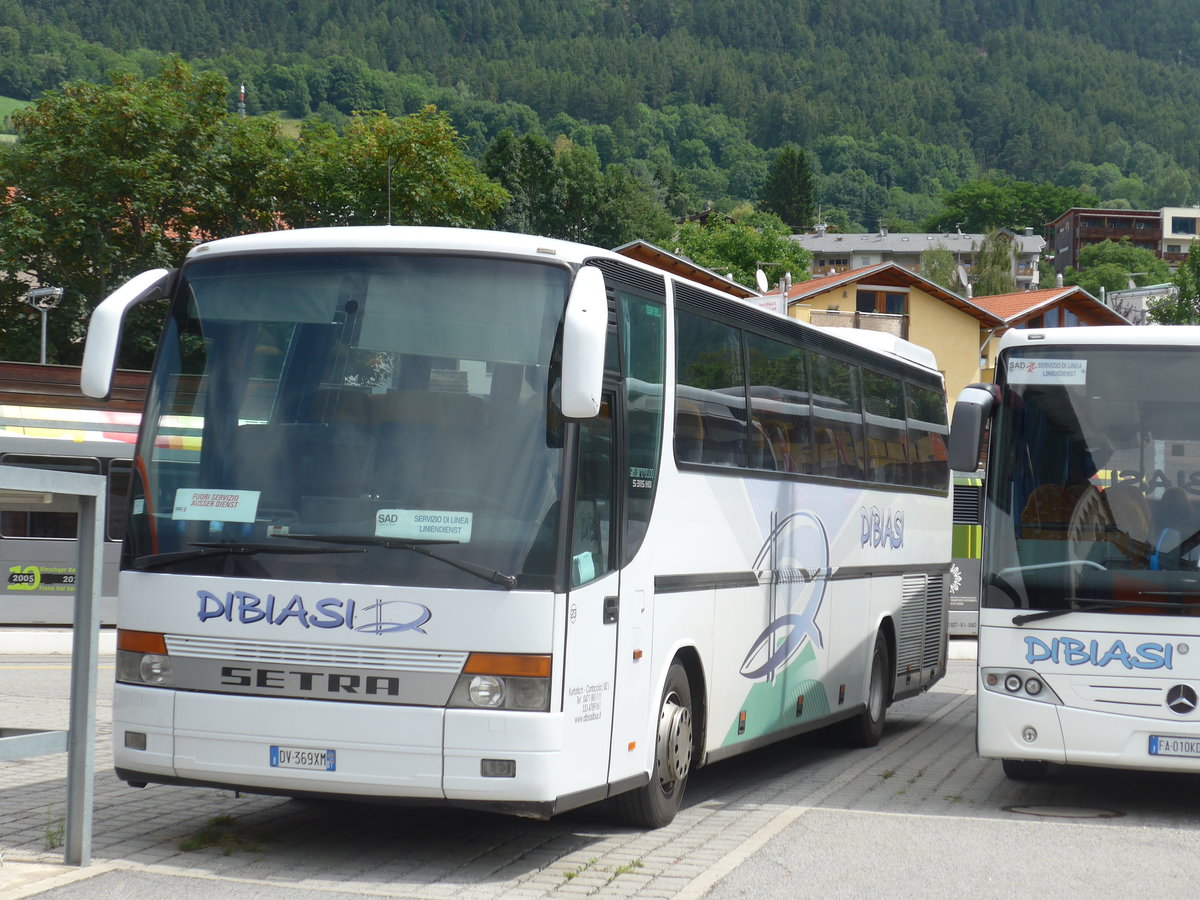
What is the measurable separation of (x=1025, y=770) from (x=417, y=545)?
578 centimetres

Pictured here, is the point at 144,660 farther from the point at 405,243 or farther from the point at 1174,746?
the point at 1174,746

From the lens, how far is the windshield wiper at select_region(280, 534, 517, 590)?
7047mm

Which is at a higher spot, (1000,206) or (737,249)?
(1000,206)

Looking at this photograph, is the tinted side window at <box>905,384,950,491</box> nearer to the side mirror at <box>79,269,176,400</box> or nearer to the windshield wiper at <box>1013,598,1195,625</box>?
the windshield wiper at <box>1013,598,1195,625</box>

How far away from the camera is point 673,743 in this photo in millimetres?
8586

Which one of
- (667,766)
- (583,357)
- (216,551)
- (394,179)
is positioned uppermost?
(394,179)

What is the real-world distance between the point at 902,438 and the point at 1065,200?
185 metres

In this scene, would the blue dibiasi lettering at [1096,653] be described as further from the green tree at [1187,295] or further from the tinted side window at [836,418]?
the green tree at [1187,295]

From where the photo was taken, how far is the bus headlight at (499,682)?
23.0 feet

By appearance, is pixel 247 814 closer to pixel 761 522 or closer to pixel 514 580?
pixel 514 580

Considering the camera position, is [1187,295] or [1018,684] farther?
[1187,295]

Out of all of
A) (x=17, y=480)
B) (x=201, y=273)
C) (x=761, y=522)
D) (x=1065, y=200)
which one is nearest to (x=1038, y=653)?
(x=761, y=522)

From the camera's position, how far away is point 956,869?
783 cm

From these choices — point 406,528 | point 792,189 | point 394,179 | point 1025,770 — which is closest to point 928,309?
point 394,179
